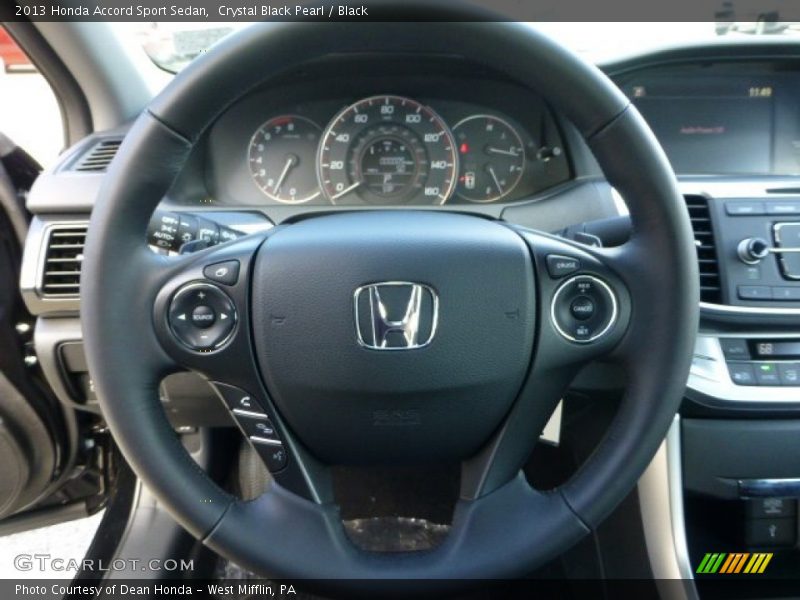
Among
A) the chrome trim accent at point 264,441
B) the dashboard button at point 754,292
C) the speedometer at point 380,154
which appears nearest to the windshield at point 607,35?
the speedometer at point 380,154

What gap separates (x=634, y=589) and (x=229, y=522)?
2.78ft

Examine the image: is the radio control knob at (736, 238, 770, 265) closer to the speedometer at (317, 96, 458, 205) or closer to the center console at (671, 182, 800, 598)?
the center console at (671, 182, 800, 598)

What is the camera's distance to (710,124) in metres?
1.86

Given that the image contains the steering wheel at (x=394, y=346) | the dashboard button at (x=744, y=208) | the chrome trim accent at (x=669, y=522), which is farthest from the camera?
the dashboard button at (x=744, y=208)

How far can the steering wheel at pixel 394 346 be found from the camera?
1.03m

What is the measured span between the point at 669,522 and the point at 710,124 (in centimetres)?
92

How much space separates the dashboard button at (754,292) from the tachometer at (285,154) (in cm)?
86

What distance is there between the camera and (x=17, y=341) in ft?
5.31

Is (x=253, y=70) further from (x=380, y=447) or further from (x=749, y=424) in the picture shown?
(x=749, y=424)

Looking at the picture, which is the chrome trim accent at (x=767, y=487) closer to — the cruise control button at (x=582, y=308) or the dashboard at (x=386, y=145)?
the cruise control button at (x=582, y=308)

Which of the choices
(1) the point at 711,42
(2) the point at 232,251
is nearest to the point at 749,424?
(1) the point at 711,42

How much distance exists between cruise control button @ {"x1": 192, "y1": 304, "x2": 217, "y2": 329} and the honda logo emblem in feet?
0.61

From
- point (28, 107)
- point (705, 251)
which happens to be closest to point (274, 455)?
point (705, 251)

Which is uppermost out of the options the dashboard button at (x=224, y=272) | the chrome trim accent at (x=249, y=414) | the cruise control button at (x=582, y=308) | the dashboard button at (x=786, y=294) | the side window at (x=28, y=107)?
the side window at (x=28, y=107)
